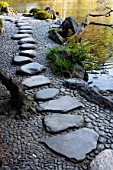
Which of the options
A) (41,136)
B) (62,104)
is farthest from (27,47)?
(41,136)

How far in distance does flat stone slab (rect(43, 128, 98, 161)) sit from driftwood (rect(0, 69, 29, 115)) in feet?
2.36

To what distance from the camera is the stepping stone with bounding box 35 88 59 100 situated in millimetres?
3750

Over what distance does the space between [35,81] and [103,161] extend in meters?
2.15

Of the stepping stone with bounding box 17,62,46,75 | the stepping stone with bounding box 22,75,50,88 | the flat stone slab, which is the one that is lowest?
the flat stone slab

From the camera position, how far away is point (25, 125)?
311cm

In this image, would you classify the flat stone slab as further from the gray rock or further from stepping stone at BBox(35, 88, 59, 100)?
stepping stone at BBox(35, 88, 59, 100)

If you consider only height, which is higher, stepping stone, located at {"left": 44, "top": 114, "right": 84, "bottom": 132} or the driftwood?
the driftwood

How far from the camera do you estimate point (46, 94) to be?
151 inches

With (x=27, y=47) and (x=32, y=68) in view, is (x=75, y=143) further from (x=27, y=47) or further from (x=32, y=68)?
(x=27, y=47)

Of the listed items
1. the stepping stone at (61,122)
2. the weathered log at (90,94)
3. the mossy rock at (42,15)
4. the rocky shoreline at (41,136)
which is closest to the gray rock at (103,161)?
the rocky shoreline at (41,136)

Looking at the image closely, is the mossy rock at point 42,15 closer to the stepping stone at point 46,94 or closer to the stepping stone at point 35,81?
the stepping stone at point 35,81

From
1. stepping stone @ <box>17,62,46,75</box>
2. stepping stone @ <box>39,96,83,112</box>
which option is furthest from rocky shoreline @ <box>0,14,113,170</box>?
stepping stone @ <box>17,62,46,75</box>

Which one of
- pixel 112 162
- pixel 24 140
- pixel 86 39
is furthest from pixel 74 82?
pixel 86 39

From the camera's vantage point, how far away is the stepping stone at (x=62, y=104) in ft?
11.3
